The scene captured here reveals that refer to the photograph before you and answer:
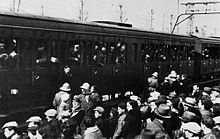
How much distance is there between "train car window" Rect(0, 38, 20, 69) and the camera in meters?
7.95

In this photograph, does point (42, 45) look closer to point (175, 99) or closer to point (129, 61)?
point (175, 99)

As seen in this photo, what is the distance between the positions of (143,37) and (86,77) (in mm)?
4362

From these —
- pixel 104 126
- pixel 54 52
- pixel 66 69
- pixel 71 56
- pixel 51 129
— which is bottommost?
pixel 104 126

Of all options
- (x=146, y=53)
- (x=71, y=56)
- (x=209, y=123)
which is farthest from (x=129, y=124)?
(x=146, y=53)

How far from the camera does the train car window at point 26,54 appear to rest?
8.60 meters

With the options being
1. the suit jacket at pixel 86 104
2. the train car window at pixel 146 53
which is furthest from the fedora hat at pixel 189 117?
the train car window at pixel 146 53

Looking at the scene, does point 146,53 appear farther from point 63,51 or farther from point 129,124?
point 129,124

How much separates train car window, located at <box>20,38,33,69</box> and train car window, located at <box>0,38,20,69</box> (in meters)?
A: 0.19

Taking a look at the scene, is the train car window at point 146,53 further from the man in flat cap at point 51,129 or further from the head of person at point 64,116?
the man in flat cap at point 51,129

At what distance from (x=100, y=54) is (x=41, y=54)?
2974mm

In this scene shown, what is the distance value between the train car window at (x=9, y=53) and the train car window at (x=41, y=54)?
0.73 meters

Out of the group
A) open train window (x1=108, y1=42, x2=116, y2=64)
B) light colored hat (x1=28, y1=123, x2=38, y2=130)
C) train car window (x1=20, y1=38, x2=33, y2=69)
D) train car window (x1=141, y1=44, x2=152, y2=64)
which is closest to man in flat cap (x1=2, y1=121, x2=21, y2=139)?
light colored hat (x1=28, y1=123, x2=38, y2=130)

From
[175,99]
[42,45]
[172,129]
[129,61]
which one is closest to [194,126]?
[172,129]

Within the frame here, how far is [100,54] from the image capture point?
1186 cm
